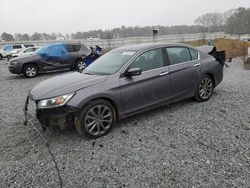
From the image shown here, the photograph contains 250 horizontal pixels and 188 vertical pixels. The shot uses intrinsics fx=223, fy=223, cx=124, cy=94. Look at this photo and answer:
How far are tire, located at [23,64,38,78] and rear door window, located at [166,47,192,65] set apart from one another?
8039 millimetres

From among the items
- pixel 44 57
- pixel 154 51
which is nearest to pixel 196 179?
pixel 154 51

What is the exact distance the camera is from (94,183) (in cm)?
269

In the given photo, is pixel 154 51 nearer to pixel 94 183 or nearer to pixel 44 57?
pixel 94 183

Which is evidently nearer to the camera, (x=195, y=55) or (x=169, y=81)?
(x=169, y=81)

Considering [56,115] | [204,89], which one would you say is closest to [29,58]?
[56,115]

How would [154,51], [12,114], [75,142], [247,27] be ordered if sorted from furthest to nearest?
[247,27] < [12,114] < [154,51] < [75,142]

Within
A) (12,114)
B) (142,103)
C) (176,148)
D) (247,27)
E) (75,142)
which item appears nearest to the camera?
(176,148)

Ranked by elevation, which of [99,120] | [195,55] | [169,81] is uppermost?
[195,55]

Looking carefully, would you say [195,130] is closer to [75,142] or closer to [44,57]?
[75,142]

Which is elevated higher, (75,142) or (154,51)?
(154,51)

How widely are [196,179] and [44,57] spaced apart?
9.99 metres

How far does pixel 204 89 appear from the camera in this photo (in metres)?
5.36

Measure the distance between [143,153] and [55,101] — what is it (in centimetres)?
157

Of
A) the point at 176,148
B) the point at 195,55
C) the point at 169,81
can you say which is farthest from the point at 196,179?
the point at 195,55
